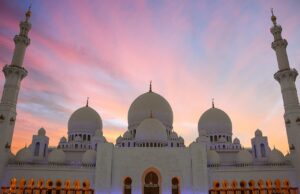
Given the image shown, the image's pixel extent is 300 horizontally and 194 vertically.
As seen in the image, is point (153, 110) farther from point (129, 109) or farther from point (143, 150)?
point (143, 150)

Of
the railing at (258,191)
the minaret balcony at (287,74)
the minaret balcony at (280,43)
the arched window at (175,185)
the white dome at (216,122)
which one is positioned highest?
the minaret balcony at (280,43)

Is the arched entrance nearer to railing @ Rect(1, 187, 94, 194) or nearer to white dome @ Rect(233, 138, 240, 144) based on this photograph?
railing @ Rect(1, 187, 94, 194)

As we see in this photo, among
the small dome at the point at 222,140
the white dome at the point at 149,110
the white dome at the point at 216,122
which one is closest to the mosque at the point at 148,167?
the white dome at the point at 149,110

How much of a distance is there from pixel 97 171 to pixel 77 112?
1406 cm

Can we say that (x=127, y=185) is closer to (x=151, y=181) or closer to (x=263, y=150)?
(x=151, y=181)

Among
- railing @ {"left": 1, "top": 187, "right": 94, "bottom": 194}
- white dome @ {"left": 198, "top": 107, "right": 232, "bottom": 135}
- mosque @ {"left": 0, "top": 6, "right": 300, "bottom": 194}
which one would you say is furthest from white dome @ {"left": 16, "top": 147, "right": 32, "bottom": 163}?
white dome @ {"left": 198, "top": 107, "right": 232, "bottom": 135}

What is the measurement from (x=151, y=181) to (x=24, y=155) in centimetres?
1348

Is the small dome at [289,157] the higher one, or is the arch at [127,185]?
the small dome at [289,157]

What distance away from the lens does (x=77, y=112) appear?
37406 mm

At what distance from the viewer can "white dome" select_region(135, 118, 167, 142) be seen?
95.3 feet

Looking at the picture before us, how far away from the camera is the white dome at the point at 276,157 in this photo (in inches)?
1032

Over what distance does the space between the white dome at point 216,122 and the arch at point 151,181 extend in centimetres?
1262

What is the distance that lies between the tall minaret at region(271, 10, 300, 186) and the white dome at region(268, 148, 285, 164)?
46.0 inches

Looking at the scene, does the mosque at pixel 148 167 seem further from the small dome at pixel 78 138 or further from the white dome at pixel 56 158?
the small dome at pixel 78 138
